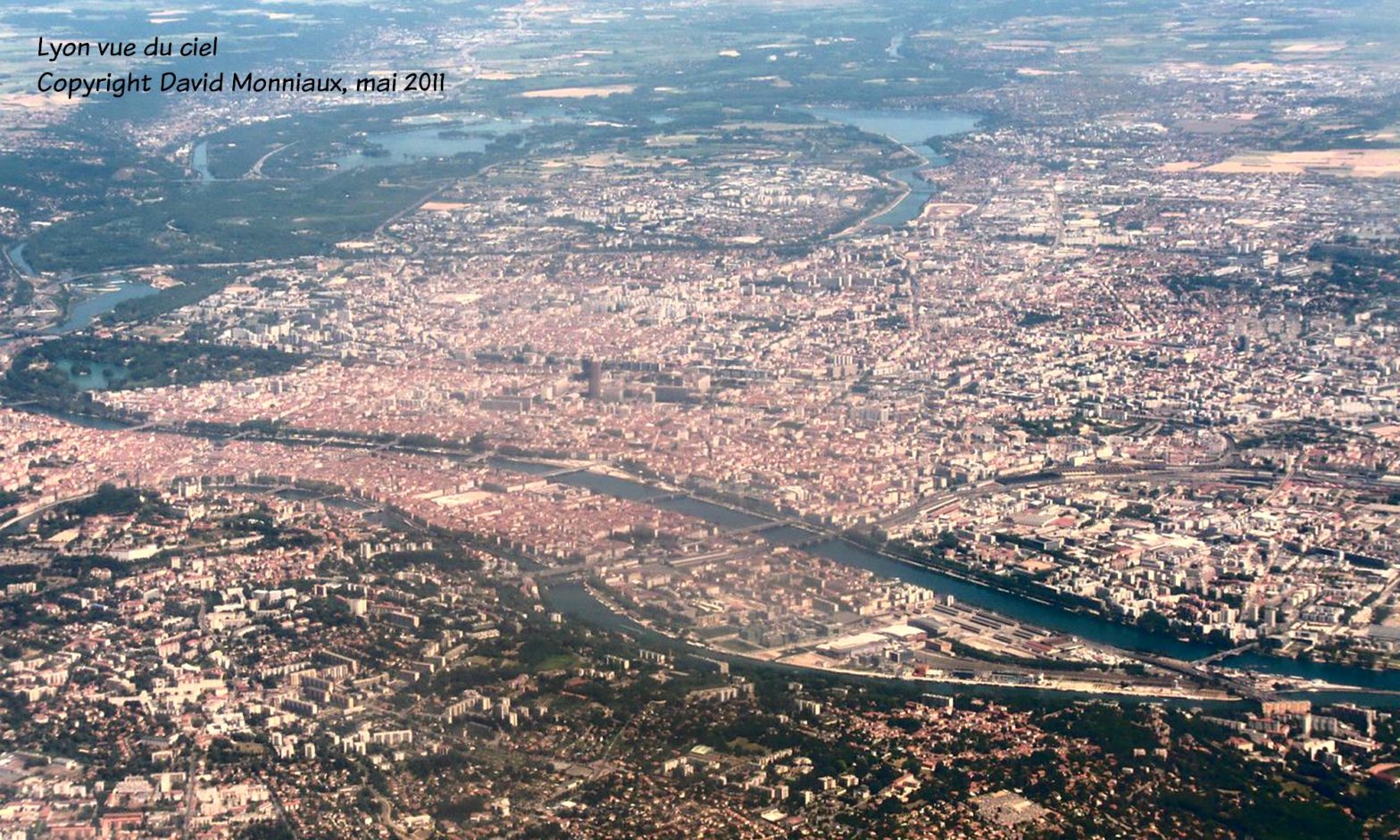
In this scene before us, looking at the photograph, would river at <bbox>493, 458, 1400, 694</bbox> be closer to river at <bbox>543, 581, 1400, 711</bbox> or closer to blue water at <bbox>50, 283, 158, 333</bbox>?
river at <bbox>543, 581, 1400, 711</bbox>

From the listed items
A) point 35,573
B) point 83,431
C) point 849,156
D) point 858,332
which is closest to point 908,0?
point 849,156

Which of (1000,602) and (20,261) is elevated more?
(1000,602)

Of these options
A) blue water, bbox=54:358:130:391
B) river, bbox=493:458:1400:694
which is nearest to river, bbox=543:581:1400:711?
river, bbox=493:458:1400:694

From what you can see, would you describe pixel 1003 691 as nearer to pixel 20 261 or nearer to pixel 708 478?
pixel 708 478

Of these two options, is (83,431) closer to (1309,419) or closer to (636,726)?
(636,726)

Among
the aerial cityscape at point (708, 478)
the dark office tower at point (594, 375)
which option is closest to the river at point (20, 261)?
the aerial cityscape at point (708, 478)

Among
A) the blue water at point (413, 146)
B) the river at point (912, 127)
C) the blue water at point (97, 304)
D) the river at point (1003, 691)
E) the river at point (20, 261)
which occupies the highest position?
the river at point (1003, 691)

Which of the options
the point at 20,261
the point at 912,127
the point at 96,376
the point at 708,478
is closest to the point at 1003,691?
the point at 708,478

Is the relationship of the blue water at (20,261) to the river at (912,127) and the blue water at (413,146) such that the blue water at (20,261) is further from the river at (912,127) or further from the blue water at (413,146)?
the river at (912,127)
